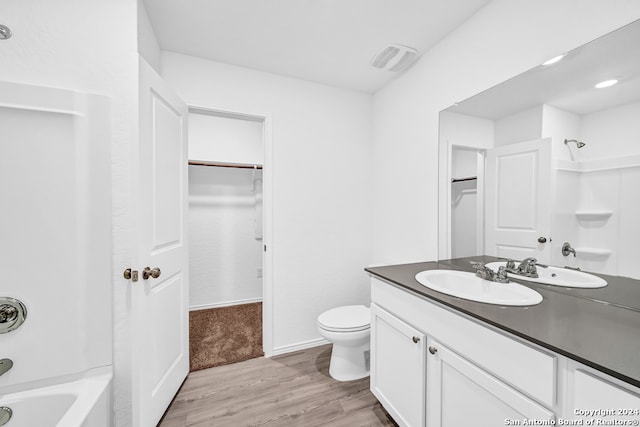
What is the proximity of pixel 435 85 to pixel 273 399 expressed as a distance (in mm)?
2431

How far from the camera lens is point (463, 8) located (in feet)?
4.77

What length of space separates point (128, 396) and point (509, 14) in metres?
2.86

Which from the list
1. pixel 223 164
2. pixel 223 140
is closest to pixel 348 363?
pixel 223 164

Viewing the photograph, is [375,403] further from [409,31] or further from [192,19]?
[192,19]

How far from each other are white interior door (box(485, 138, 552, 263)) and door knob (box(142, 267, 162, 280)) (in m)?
1.88

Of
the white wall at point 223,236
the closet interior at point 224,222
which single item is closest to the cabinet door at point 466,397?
the closet interior at point 224,222

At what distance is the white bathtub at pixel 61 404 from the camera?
1.05m

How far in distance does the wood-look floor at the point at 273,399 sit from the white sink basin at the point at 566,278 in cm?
113

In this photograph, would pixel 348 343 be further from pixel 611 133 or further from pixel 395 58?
pixel 395 58

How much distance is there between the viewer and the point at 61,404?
1.12 m

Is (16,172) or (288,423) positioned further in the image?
(288,423)

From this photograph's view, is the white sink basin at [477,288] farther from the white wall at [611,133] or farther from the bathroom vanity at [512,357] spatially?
the white wall at [611,133]

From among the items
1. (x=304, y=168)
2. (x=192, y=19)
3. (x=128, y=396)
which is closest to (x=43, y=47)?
(x=192, y=19)

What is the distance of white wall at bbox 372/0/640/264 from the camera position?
3.66 ft
